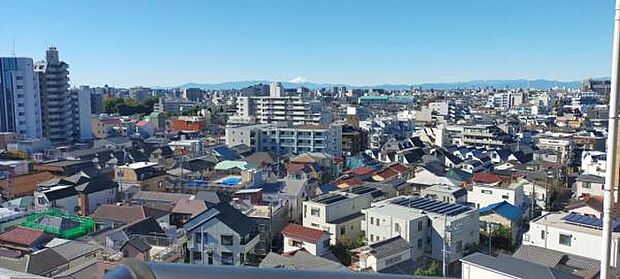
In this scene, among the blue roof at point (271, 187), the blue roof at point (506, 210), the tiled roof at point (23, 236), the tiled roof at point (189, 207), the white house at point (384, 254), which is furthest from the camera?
the blue roof at point (271, 187)

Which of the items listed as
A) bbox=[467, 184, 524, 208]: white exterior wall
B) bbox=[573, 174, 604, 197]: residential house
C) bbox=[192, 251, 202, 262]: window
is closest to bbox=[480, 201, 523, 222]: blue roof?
bbox=[467, 184, 524, 208]: white exterior wall

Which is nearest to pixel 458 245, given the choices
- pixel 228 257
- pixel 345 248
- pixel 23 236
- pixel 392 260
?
pixel 392 260

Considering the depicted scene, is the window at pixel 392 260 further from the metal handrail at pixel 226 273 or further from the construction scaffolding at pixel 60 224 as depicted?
the metal handrail at pixel 226 273

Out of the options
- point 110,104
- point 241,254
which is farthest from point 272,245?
point 110,104

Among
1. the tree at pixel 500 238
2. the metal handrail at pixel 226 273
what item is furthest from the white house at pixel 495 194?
the metal handrail at pixel 226 273

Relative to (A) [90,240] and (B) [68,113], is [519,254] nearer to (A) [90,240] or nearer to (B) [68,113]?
(A) [90,240]
